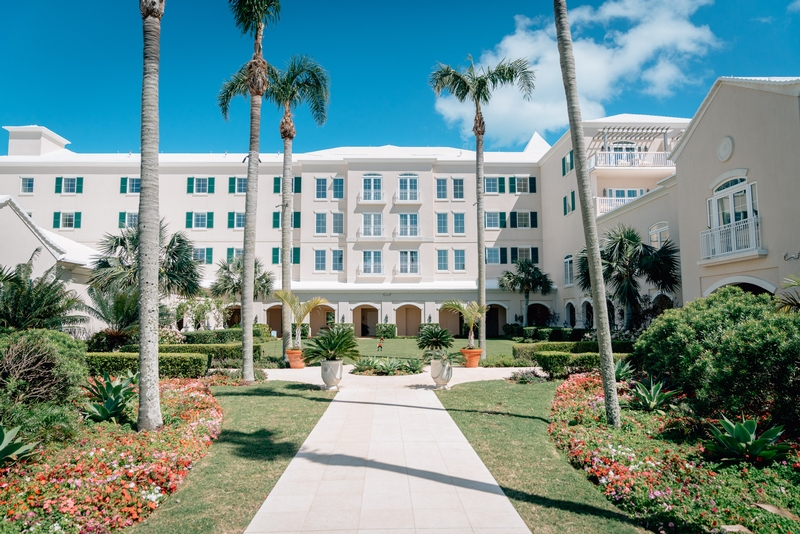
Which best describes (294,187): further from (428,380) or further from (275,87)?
(428,380)

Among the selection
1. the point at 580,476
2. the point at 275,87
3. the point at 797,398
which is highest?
the point at 275,87

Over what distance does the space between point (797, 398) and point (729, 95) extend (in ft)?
38.2

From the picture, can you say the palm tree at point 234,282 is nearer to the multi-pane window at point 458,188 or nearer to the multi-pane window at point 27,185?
the multi-pane window at point 458,188

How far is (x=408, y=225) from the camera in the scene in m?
36.1

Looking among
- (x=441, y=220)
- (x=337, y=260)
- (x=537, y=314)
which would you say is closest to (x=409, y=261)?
(x=441, y=220)

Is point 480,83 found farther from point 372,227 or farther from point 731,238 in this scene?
point 372,227

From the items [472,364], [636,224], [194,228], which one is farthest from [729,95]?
[194,228]

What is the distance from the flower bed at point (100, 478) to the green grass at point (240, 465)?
220 millimetres

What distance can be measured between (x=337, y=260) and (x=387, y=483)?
101 feet

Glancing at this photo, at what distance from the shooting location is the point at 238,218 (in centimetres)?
3619

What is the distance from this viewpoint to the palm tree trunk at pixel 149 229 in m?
7.51

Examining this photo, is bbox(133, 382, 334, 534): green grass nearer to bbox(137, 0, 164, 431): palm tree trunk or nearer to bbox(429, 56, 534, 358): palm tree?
bbox(137, 0, 164, 431): palm tree trunk

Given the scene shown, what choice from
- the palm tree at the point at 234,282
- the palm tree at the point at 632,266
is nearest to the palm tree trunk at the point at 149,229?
the palm tree at the point at 632,266

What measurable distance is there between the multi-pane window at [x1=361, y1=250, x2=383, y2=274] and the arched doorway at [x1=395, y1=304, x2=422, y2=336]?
173 inches
